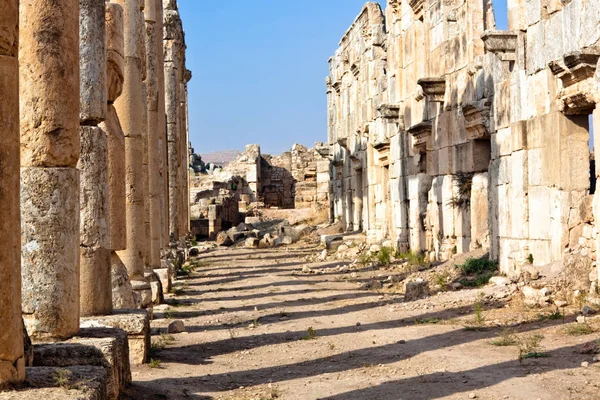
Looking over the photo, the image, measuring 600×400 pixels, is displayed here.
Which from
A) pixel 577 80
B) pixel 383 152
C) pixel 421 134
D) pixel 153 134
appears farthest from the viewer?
pixel 383 152

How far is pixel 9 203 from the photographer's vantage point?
461 cm

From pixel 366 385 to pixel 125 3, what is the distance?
7.56 m

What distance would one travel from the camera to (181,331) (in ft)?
37.1

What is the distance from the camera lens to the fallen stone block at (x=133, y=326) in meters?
7.80

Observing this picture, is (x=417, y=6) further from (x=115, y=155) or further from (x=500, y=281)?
(x=115, y=155)

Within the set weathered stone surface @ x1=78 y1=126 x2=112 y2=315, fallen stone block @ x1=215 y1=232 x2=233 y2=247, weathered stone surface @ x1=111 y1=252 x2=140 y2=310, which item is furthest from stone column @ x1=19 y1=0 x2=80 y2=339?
fallen stone block @ x1=215 y1=232 x2=233 y2=247

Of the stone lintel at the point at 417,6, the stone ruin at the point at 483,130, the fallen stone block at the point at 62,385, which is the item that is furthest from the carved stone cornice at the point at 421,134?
the fallen stone block at the point at 62,385

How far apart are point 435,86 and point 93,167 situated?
434 inches

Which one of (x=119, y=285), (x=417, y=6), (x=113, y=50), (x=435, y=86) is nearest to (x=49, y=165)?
(x=113, y=50)

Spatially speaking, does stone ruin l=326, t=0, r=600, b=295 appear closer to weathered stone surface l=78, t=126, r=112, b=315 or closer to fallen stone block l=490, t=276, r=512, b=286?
fallen stone block l=490, t=276, r=512, b=286

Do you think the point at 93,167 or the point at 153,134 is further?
the point at 153,134

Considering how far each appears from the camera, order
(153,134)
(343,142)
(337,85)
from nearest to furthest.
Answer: (153,134), (343,142), (337,85)

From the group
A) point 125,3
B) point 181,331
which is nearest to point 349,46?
point 125,3

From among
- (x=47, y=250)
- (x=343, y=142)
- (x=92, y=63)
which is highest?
(x=343, y=142)
